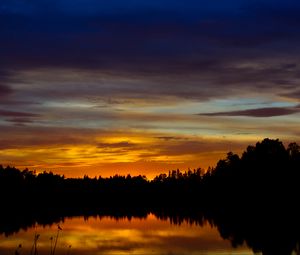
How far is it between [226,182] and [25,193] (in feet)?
180

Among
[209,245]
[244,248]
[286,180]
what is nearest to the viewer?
[244,248]

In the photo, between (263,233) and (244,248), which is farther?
(263,233)

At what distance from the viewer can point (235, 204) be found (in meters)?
113

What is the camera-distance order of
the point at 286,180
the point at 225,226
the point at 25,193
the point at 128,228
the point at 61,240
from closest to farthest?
1. the point at 61,240
2. the point at 225,226
3. the point at 128,228
4. the point at 286,180
5. the point at 25,193

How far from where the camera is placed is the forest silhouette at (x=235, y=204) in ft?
183

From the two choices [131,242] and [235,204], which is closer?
[131,242]

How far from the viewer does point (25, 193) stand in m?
161

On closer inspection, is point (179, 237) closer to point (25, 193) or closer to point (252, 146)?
point (252, 146)

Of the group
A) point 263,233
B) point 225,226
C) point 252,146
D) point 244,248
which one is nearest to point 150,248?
point 244,248

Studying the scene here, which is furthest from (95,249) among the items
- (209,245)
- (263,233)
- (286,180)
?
(286,180)

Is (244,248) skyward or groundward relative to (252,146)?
groundward

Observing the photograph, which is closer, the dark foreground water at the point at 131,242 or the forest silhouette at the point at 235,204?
the dark foreground water at the point at 131,242

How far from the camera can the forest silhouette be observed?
55656mm

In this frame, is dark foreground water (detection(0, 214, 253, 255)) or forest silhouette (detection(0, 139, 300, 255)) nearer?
dark foreground water (detection(0, 214, 253, 255))
